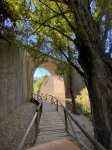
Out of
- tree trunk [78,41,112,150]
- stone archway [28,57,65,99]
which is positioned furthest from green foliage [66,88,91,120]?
tree trunk [78,41,112,150]

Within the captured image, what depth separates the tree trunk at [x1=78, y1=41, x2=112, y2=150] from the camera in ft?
12.8

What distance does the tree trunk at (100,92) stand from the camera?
3.90m

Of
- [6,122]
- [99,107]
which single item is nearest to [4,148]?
[6,122]

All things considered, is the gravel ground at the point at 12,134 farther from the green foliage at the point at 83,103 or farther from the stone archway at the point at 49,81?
the green foliage at the point at 83,103

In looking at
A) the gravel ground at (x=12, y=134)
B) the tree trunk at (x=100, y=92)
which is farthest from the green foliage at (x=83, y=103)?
the tree trunk at (x=100, y=92)

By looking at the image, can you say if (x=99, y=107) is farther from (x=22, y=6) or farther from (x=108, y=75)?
(x=22, y=6)

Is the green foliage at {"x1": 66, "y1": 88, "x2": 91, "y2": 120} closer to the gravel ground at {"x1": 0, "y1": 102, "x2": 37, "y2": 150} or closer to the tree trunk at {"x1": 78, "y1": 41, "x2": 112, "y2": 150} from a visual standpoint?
the gravel ground at {"x1": 0, "y1": 102, "x2": 37, "y2": 150}

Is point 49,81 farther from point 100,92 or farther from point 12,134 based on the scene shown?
point 100,92

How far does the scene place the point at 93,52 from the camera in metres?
4.14

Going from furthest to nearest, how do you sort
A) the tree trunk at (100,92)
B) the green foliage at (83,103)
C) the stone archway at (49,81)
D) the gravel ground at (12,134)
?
the stone archway at (49,81) → the green foliage at (83,103) → the gravel ground at (12,134) → the tree trunk at (100,92)

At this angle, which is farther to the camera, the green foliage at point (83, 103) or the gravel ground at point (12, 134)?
the green foliage at point (83, 103)

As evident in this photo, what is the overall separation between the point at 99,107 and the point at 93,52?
122 cm

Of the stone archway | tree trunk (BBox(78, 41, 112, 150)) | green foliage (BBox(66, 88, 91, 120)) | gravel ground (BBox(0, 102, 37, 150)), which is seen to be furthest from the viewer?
the stone archway

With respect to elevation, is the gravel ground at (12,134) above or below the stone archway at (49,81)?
below
